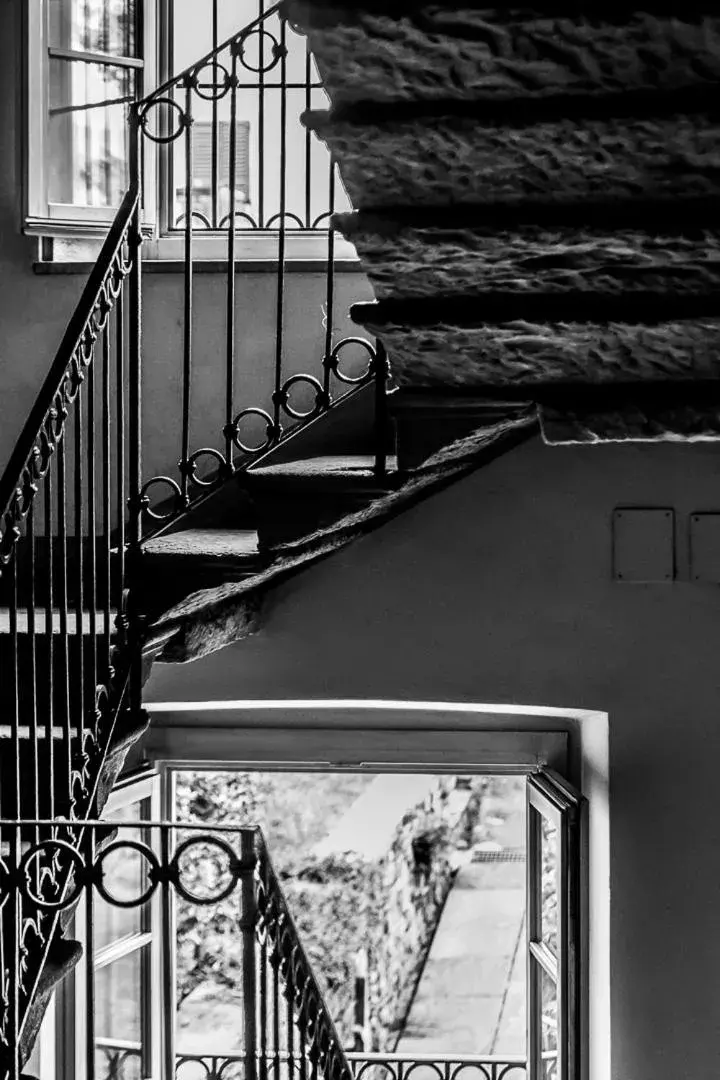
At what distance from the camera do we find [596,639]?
349 centimetres

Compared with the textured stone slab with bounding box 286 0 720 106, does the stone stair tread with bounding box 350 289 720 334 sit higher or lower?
lower

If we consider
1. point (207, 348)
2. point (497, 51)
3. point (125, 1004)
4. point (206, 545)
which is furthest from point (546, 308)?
point (125, 1004)

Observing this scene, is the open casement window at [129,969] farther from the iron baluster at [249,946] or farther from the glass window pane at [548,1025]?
the iron baluster at [249,946]

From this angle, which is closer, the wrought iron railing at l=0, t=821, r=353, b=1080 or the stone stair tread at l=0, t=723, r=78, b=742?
the wrought iron railing at l=0, t=821, r=353, b=1080

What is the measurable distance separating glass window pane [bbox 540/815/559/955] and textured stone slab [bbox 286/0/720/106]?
343cm

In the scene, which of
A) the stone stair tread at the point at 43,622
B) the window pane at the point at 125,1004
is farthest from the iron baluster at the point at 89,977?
the window pane at the point at 125,1004

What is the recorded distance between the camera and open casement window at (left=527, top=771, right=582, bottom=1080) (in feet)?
11.7

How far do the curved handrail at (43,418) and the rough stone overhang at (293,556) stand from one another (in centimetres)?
58

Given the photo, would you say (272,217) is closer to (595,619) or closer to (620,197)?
(595,619)

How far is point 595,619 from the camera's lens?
11.4ft

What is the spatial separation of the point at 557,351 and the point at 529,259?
0.24 meters

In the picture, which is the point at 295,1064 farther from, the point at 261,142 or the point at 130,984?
the point at 261,142

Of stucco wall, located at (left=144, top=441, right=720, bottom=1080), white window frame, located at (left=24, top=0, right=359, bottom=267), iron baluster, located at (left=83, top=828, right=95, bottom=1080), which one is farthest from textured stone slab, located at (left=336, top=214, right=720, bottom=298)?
white window frame, located at (left=24, top=0, right=359, bottom=267)

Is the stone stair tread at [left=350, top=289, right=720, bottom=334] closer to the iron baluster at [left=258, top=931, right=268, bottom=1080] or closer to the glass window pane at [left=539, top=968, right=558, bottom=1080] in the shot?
the iron baluster at [left=258, top=931, right=268, bottom=1080]
